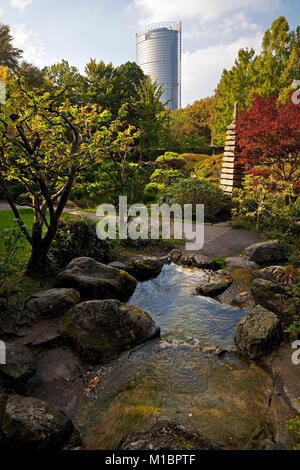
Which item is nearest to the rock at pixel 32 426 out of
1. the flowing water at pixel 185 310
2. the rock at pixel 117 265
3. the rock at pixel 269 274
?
the flowing water at pixel 185 310

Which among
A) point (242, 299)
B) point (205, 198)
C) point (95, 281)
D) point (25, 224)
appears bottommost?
point (242, 299)

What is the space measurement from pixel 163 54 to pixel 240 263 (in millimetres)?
190379

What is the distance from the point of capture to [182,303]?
5.50 metres

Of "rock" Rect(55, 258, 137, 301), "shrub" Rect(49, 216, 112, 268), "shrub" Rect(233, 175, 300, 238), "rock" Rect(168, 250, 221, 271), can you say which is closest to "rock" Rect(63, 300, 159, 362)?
"rock" Rect(55, 258, 137, 301)

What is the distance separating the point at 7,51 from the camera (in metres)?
23.1

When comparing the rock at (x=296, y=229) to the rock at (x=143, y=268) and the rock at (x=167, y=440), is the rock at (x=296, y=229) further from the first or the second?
the rock at (x=167, y=440)

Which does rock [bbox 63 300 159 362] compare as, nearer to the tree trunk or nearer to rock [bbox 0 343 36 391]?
rock [bbox 0 343 36 391]

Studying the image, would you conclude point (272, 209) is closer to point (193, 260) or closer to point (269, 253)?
point (269, 253)

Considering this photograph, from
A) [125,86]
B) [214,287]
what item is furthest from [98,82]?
[214,287]

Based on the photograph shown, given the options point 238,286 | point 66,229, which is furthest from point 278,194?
point 66,229

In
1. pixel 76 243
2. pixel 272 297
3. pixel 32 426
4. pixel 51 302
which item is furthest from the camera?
pixel 76 243

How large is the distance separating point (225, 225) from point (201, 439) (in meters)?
8.87

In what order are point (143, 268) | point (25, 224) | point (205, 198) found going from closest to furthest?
point (143, 268) < point (25, 224) < point (205, 198)

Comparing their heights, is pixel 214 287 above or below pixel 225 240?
below
